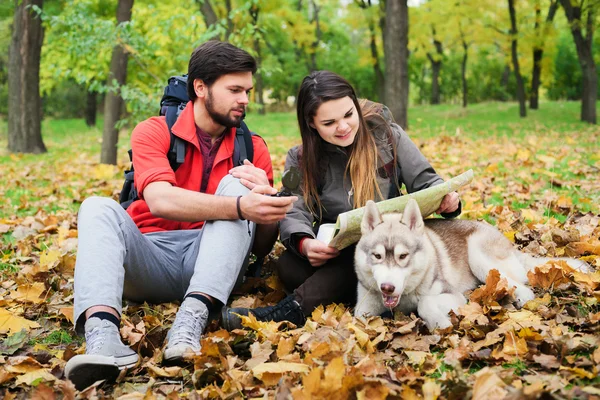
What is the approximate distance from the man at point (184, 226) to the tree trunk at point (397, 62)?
10258mm

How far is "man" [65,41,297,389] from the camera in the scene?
116 inches

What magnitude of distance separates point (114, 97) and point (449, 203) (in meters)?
9.37

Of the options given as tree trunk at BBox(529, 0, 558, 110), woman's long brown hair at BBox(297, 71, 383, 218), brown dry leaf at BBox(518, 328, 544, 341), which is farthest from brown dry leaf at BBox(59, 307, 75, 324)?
tree trunk at BBox(529, 0, 558, 110)

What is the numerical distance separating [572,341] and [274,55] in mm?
38914

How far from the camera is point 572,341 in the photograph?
8.50ft

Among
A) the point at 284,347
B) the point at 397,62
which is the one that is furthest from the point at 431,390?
the point at 397,62

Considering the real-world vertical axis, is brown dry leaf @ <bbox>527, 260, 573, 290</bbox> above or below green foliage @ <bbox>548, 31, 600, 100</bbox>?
below

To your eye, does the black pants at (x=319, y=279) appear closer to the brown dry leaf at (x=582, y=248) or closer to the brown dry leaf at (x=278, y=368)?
the brown dry leaf at (x=278, y=368)

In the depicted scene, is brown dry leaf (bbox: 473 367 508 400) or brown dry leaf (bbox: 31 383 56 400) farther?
brown dry leaf (bbox: 31 383 56 400)

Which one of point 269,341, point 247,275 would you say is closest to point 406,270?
point 269,341

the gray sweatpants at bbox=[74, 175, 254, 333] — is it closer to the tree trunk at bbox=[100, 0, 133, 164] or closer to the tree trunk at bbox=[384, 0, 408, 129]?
the tree trunk at bbox=[100, 0, 133, 164]

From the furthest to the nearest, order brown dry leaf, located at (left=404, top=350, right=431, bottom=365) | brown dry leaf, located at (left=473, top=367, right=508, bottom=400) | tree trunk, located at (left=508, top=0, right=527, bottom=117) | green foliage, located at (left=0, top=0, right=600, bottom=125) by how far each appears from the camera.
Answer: tree trunk, located at (left=508, top=0, right=527, bottom=117) → green foliage, located at (left=0, top=0, right=600, bottom=125) → brown dry leaf, located at (left=404, top=350, right=431, bottom=365) → brown dry leaf, located at (left=473, top=367, right=508, bottom=400)

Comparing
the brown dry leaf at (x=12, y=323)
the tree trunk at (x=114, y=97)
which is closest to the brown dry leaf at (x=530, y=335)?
the brown dry leaf at (x=12, y=323)

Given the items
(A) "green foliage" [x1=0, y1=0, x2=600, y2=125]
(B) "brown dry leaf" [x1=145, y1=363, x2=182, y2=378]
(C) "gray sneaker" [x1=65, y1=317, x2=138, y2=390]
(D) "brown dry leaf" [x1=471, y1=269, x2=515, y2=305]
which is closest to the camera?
(C) "gray sneaker" [x1=65, y1=317, x2=138, y2=390]
